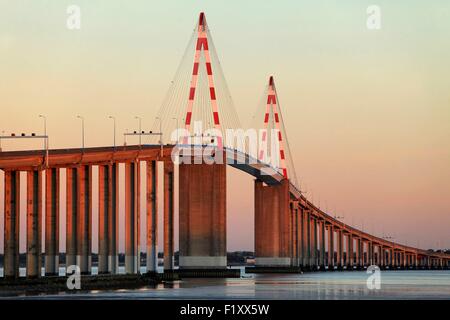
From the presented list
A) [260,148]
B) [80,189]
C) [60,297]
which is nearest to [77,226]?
[80,189]

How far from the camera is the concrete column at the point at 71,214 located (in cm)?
9025

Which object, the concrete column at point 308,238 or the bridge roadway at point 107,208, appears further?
the concrete column at point 308,238

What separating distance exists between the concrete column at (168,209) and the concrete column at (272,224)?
142 feet

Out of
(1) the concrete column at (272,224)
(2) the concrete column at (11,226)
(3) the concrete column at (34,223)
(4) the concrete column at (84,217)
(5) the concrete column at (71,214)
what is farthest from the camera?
(1) the concrete column at (272,224)

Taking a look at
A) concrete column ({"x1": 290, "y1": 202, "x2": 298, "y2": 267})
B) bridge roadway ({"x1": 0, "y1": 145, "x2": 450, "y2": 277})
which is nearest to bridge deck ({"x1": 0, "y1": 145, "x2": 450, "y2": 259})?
bridge roadway ({"x1": 0, "y1": 145, "x2": 450, "y2": 277})

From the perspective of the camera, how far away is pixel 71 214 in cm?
9119

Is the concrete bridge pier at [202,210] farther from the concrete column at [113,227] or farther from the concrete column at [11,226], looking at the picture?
the concrete column at [11,226]

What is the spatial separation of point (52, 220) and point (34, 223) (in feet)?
20.5

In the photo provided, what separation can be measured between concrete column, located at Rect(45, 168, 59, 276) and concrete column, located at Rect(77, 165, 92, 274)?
1.73 m

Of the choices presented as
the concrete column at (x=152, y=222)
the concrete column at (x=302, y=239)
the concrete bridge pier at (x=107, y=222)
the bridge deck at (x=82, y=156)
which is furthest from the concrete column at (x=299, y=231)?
the concrete bridge pier at (x=107, y=222)

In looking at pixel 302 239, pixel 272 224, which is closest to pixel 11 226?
pixel 272 224

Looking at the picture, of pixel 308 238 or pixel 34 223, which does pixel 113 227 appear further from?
pixel 308 238

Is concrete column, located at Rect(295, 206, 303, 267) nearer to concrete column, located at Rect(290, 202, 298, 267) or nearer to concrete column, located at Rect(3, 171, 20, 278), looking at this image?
concrete column, located at Rect(290, 202, 298, 267)
